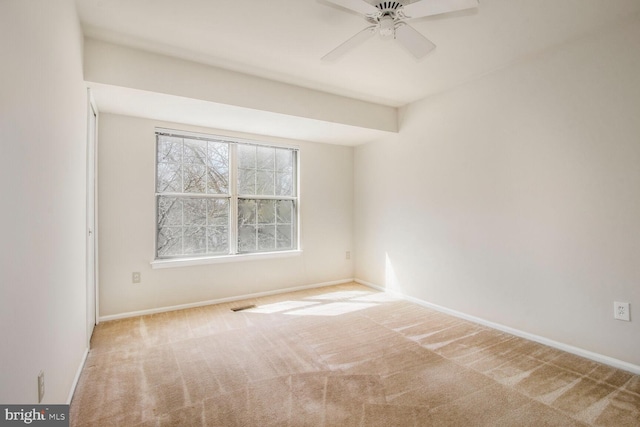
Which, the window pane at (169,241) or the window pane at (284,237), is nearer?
the window pane at (169,241)

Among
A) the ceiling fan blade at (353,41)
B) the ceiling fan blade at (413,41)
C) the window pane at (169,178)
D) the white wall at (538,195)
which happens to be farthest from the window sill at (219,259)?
the ceiling fan blade at (413,41)

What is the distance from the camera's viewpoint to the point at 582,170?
2.37 meters

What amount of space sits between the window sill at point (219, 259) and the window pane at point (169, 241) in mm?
116

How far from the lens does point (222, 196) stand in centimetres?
381

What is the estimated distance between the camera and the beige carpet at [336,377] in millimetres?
1697

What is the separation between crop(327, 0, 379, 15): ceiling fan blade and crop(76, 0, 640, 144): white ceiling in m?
0.20

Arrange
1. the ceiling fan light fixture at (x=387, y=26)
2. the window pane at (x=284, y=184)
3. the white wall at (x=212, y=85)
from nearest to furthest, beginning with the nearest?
the ceiling fan light fixture at (x=387, y=26), the white wall at (x=212, y=85), the window pane at (x=284, y=184)

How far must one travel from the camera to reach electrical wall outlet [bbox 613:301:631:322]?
85.2 inches

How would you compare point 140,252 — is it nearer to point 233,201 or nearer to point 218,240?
point 218,240

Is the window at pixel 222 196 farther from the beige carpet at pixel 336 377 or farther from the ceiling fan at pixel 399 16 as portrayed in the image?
the ceiling fan at pixel 399 16

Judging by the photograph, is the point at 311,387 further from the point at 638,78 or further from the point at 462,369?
the point at 638,78

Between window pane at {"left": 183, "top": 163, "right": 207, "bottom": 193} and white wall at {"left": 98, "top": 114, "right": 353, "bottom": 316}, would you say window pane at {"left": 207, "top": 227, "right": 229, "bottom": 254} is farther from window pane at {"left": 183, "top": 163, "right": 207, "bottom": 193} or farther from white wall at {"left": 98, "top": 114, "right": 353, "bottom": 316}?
window pane at {"left": 183, "top": 163, "right": 207, "bottom": 193}

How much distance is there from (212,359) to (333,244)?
266cm

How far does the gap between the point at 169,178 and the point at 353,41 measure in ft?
8.47
